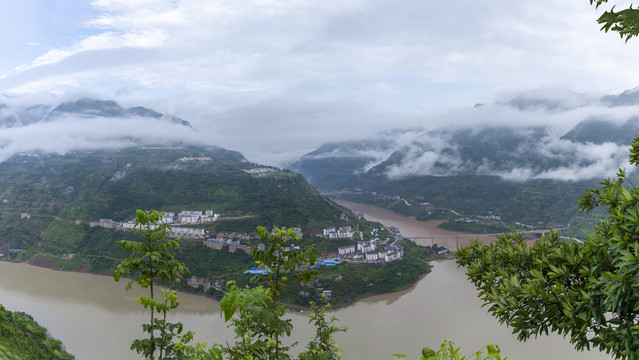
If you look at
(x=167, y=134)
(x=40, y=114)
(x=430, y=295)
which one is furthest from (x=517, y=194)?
(x=40, y=114)

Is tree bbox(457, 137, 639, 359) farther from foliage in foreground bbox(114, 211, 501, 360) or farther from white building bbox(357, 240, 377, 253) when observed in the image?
white building bbox(357, 240, 377, 253)

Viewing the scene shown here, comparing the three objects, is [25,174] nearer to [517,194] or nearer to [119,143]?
[119,143]

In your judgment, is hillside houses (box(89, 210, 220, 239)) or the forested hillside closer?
the forested hillside

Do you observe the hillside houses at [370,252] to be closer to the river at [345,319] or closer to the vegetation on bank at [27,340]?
the river at [345,319]

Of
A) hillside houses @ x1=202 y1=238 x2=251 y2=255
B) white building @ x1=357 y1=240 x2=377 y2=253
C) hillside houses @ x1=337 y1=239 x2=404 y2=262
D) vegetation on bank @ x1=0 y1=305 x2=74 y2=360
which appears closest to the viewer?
vegetation on bank @ x1=0 y1=305 x2=74 y2=360

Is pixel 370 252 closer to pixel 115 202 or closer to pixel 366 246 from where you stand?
pixel 366 246

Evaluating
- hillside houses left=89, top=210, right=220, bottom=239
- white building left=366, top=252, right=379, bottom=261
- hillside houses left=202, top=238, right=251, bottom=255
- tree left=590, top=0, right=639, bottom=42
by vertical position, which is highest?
tree left=590, top=0, right=639, bottom=42

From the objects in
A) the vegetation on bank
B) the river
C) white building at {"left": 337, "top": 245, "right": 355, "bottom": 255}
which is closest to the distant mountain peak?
the river

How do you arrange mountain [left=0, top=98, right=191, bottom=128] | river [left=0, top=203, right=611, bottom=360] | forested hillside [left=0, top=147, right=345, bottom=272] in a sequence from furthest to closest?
mountain [left=0, top=98, right=191, bottom=128], forested hillside [left=0, top=147, right=345, bottom=272], river [left=0, top=203, right=611, bottom=360]

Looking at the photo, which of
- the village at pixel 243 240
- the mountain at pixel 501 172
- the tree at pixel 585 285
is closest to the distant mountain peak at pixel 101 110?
the mountain at pixel 501 172
